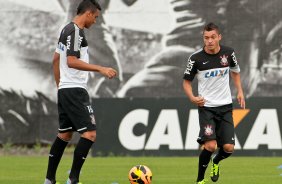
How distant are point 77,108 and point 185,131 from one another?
9.88m

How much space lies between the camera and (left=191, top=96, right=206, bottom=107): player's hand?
40.7 feet

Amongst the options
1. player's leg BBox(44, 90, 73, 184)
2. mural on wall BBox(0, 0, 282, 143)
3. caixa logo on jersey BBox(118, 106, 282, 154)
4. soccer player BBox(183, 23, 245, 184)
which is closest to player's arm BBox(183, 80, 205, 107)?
soccer player BBox(183, 23, 245, 184)

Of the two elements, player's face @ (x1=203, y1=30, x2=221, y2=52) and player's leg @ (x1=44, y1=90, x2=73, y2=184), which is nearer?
player's leg @ (x1=44, y1=90, x2=73, y2=184)

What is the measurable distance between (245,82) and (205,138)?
12.8 meters

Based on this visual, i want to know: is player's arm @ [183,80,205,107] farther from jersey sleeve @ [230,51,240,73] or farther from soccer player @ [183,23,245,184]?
jersey sleeve @ [230,51,240,73]

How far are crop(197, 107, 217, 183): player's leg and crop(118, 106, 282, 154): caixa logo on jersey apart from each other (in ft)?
26.9

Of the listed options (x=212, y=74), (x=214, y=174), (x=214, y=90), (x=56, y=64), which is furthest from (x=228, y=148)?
(x=56, y=64)

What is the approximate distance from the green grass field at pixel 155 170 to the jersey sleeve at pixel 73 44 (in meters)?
3.22

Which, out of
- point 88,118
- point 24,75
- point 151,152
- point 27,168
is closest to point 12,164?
point 27,168

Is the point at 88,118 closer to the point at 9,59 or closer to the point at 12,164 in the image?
the point at 12,164

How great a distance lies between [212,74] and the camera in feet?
41.8

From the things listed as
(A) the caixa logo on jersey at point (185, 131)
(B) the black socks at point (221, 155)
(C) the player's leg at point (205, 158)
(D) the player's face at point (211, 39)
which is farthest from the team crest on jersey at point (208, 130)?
(A) the caixa logo on jersey at point (185, 131)

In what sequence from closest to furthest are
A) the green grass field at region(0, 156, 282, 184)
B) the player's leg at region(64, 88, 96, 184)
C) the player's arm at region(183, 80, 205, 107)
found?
the player's leg at region(64, 88, 96, 184)
the player's arm at region(183, 80, 205, 107)
the green grass field at region(0, 156, 282, 184)

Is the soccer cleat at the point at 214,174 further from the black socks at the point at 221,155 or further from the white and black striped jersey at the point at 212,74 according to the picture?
the white and black striped jersey at the point at 212,74
